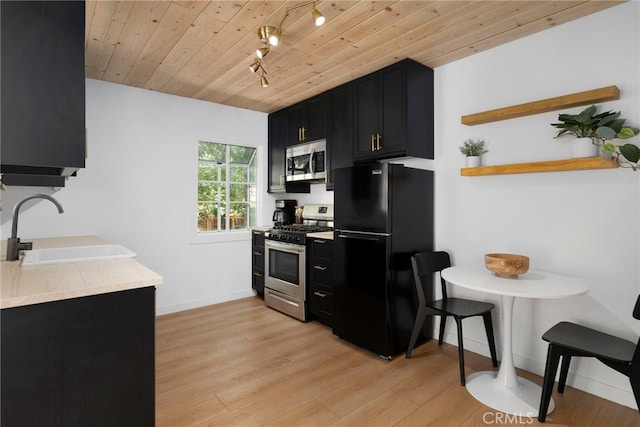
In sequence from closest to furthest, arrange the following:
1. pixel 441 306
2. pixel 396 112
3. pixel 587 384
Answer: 1. pixel 587 384
2. pixel 441 306
3. pixel 396 112

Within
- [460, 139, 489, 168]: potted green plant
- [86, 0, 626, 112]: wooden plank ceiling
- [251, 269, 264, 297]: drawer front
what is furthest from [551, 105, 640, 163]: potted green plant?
[251, 269, 264, 297]: drawer front

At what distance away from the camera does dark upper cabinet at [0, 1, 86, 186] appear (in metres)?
1.29

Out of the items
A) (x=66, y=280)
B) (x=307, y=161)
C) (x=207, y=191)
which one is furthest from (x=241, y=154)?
(x=66, y=280)

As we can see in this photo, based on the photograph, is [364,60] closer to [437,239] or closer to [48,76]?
[437,239]

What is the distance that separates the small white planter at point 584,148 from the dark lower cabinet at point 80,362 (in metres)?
2.65

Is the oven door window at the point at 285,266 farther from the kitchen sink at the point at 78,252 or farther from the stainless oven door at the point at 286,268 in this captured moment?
the kitchen sink at the point at 78,252

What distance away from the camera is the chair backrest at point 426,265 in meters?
2.68

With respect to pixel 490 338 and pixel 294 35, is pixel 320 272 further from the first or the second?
pixel 294 35

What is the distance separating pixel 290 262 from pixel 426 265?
1573 millimetres

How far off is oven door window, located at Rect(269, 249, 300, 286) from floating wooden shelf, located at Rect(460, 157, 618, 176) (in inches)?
76.6

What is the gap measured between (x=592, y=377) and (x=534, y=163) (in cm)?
149

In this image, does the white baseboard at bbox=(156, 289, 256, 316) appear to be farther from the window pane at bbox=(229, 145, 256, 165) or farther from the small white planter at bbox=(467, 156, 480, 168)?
the small white planter at bbox=(467, 156, 480, 168)

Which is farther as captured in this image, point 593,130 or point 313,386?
point 313,386

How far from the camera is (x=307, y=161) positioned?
13.2 feet
